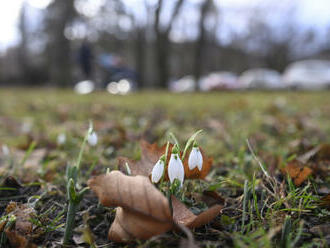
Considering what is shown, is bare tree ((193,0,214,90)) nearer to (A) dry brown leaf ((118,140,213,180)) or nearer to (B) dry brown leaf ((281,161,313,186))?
(B) dry brown leaf ((281,161,313,186))

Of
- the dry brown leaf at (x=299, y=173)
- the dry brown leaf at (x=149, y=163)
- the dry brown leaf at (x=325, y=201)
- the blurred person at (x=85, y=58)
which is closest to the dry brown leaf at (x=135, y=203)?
the dry brown leaf at (x=149, y=163)

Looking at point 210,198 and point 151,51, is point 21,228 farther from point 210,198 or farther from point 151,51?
point 151,51

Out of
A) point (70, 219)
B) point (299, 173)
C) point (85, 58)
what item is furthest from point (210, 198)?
point (85, 58)

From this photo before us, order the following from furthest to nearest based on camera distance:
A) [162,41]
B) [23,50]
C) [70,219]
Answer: [23,50] < [162,41] < [70,219]

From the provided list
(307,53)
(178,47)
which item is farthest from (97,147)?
(307,53)

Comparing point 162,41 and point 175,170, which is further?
point 162,41

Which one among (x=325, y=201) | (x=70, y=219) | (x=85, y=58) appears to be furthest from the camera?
(x=85, y=58)

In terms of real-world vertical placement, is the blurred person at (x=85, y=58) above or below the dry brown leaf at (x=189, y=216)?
below

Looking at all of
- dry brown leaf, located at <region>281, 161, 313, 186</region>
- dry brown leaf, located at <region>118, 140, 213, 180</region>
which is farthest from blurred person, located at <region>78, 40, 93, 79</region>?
dry brown leaf, located at <region>281, 161, 313, 186</region>

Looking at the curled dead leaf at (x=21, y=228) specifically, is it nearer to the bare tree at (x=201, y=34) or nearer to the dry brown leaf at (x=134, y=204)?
the dry brown leaf at (x=134, y=204)

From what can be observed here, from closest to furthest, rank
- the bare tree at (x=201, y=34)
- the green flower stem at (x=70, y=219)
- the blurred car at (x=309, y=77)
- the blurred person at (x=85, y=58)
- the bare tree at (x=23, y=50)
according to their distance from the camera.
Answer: the green flower stem at (x=70, y=219) < the bare tree at (x=201, y=34) < the blurred person at (x=85, y=58) < the blurred car at (x=309, y=77) < the bare tree at (x=23, y=50)
